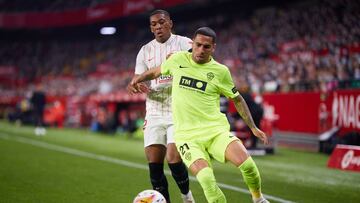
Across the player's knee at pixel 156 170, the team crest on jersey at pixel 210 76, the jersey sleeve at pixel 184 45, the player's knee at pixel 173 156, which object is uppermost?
the jersey sleeve at pixel 184 45

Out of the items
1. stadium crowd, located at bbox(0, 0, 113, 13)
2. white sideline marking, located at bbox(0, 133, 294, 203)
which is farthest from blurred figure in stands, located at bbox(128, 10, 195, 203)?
stadium crowd, located at bbox(0, 0, 113, 13)

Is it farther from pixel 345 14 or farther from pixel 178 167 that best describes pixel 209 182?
pixel 345 14

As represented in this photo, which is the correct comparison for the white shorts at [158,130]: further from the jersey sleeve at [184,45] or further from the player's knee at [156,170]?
the jersey sleeve at [184,45]

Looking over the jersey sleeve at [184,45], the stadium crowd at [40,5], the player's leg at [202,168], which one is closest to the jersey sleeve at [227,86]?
the player's leg at [202,168]

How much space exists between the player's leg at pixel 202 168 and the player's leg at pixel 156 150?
0.81m

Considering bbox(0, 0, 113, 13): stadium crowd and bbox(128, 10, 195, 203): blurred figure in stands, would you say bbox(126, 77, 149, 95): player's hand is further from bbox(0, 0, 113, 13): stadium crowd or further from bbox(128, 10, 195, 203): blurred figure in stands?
bbox(0, 0, 113, 13): stadium crowd

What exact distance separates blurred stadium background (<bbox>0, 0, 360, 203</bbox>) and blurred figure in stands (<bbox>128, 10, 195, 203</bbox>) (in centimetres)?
100

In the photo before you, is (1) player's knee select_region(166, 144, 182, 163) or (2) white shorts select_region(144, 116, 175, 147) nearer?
(1) player's knee select_region(166, 144, 182, 163)

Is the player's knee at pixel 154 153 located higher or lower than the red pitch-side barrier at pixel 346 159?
higher

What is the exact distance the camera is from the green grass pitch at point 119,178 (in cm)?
725

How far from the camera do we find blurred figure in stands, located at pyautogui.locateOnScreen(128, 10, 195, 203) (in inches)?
236

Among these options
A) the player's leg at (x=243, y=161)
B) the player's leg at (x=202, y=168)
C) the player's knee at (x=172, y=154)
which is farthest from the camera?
the player's knee at (x=172, y=154)

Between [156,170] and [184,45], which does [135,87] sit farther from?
[156,170]

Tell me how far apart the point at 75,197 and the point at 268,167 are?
5.61 metres
